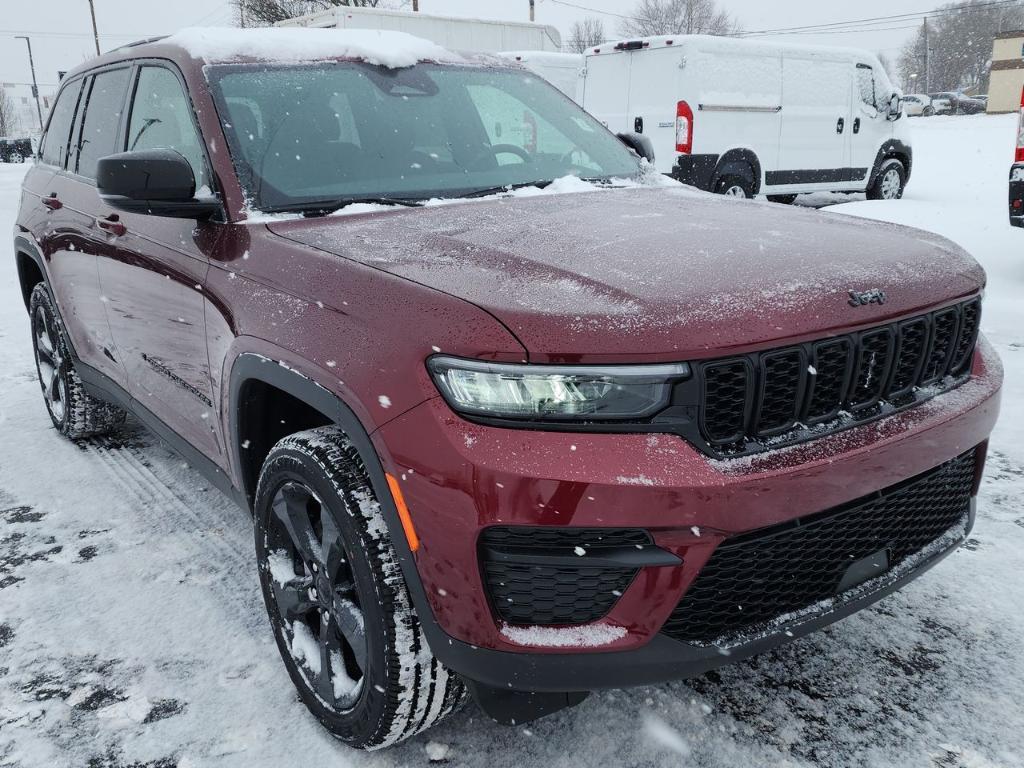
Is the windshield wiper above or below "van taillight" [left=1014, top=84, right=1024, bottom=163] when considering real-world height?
above

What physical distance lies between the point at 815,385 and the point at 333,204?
1.46 m

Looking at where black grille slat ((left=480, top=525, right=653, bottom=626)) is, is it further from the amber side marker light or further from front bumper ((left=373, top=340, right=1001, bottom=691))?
the amber side marker light

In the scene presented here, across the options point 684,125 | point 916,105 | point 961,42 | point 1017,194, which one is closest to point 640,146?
point 1017,194

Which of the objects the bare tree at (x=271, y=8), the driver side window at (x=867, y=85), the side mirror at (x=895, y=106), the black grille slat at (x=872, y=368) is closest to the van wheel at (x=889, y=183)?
the side mirror at (x=895, y=106)

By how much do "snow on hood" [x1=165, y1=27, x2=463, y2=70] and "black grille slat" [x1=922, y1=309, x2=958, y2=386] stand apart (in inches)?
79.0

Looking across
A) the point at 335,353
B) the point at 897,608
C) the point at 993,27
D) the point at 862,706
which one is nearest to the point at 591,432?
the point at 335,353

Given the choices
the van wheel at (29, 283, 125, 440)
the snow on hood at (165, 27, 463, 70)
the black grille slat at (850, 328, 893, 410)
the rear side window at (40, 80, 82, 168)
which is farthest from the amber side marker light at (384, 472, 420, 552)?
the rear side window at (40, 80, 82, 168)

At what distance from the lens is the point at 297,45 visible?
2.87 metres

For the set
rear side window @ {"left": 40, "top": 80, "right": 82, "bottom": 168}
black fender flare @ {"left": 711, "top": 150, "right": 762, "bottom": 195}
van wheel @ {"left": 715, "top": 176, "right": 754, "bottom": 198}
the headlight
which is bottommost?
van wheel @ {"left": 715, "top": 176, "right": 754, "bottom": 198}

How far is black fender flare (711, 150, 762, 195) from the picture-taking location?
10461 mm

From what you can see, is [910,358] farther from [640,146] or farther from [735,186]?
[735,186]

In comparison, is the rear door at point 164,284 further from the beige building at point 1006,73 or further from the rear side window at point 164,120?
the beige building at point 1006,73

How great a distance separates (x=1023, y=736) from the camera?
6.70 ft

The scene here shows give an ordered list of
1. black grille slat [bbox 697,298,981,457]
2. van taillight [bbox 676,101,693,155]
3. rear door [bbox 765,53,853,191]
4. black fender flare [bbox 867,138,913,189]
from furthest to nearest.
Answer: black fender flare [bbox 867,138,913,189]
rear door [bbox 765,53,853,191]
van taillight [bbox 676,101,693,155]
black grille slat [bbox 697,298,981,457]
